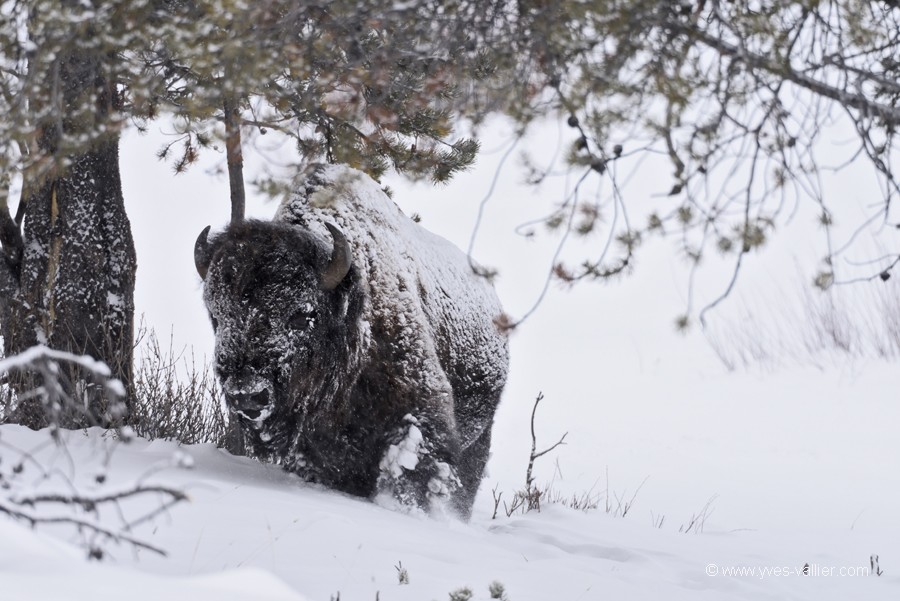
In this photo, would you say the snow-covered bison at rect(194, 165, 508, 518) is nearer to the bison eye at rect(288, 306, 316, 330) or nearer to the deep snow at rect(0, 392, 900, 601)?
the bison eye at rect(288, 306, 316, 330)

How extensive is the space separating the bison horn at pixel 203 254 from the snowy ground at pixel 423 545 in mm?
1141

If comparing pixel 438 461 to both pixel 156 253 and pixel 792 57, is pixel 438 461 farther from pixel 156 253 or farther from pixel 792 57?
pixel 156 253

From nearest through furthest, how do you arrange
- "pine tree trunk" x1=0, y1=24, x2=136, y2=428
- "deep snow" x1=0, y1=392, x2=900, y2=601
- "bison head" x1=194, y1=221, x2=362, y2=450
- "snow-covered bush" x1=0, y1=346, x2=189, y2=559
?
"deep snow" x1=0, y1=392, x2=900, y2=601 < "snow-covered bush" x1=0, y1=346, x2=189, y2=559 < "bison head" x1=194, y1=221, x2=362, y2=450 < "pine tree trunk" x1=0, y1=24, x2=136, y2=428

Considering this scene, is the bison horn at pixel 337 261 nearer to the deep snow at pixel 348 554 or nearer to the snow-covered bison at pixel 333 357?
the snow-covered bison at pixel 333 357

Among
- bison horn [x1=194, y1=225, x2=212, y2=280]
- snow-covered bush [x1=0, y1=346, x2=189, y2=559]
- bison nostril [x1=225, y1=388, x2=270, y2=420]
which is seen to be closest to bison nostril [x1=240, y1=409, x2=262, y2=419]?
bison nostril [x1=225, y1=388, x2=270, y2=420]

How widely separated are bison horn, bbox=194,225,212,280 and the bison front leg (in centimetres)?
153

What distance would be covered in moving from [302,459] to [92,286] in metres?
2.18

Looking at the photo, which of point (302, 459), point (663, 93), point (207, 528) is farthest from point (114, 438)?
point (663, 93)

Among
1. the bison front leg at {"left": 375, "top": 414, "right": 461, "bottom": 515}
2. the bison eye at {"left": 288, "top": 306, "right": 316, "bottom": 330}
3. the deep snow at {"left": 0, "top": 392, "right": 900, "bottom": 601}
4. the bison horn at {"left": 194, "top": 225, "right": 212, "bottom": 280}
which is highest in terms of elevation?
the bison horn at {"left": 194, "top": 225, "right": 212, "bottom": 280}

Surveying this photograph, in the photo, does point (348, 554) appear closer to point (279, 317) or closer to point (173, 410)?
point (279, 317)

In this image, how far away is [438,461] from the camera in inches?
202

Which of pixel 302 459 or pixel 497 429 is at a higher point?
pixel 497 429

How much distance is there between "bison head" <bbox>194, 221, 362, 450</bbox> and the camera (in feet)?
16.1

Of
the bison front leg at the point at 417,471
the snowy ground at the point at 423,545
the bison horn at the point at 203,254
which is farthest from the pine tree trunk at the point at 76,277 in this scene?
the bison front leg at the point at 417,471
